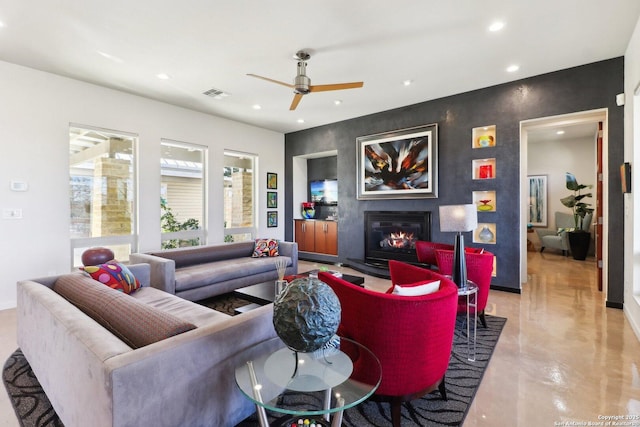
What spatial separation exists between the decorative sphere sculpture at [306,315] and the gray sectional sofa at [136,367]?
1.25ft

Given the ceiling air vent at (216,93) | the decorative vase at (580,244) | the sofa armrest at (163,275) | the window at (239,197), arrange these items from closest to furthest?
1. the sofa armrest at (163,275)
2. the ceiling air vent at (216,93)
3. the window at (239,197)
4. the decorative vase at (580,244)

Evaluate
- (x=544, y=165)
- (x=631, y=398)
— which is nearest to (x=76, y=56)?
(x=631, y=398)

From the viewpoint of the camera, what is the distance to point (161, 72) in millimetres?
3934

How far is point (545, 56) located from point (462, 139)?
4.71 feet

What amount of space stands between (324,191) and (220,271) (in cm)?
384

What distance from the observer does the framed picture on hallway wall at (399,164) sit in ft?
16.6

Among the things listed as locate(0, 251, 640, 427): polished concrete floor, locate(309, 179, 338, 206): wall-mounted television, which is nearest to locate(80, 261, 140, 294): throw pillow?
locate(0, 251, 640, 427): polished concrete floor

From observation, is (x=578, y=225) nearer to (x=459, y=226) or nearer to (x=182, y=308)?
(x=459, y=226)

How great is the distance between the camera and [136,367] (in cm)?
115

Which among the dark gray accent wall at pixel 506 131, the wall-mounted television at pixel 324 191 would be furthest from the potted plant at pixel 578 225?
the wall-mounted television at pixel 324 191

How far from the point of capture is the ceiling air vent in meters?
4.55

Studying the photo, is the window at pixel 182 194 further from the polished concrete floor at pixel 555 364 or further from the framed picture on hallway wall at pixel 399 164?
the framed picture on hallway wall at pixel 399 164

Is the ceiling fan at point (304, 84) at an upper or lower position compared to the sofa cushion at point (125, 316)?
upper

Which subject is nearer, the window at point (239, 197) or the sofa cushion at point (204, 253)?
the sofa cushion at point (204, 253)
